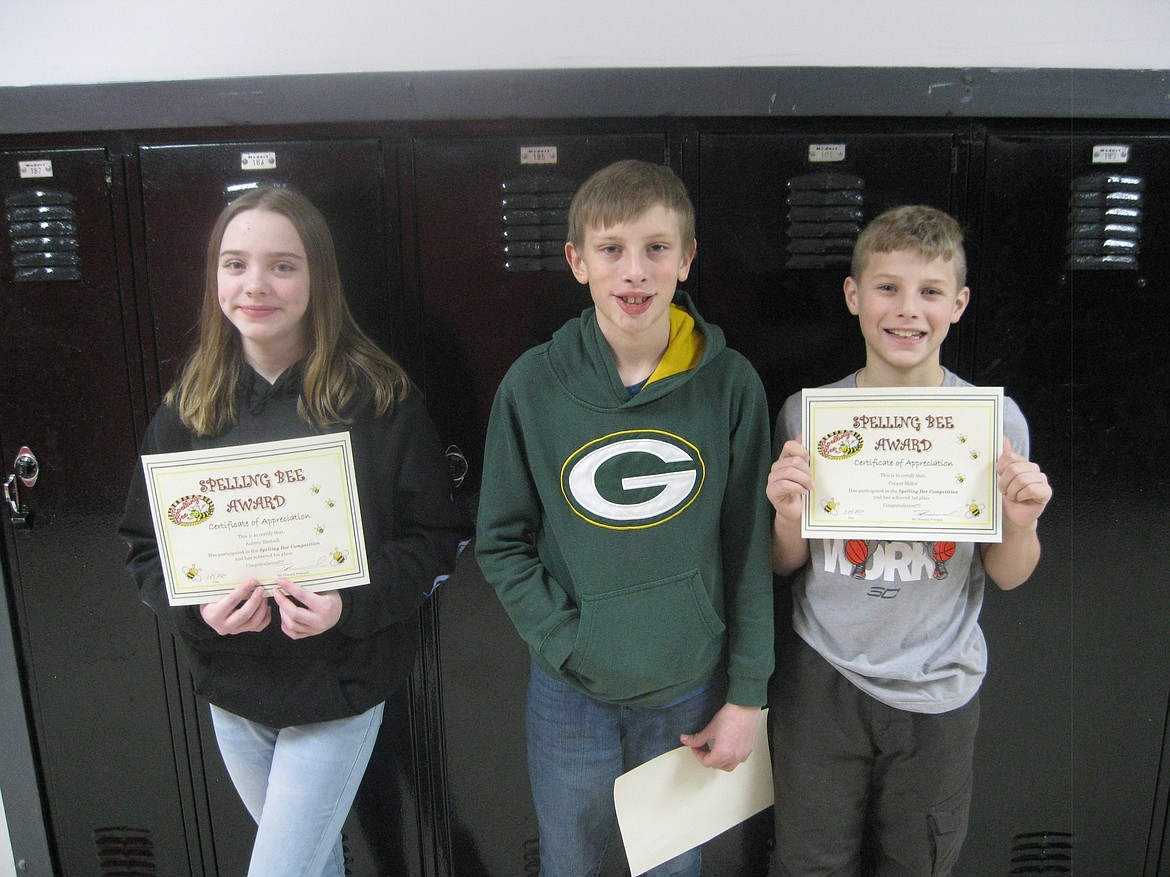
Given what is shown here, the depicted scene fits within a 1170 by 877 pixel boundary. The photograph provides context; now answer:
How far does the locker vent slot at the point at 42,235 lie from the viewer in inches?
63.7

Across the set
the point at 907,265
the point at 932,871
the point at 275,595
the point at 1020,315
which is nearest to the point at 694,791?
the point at 932,871

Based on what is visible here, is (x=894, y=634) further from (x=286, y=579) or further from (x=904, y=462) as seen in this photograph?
(x=286, y=579)

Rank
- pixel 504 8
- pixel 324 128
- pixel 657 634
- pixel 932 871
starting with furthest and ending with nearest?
pixel 504 8
pixel 324 128
pixel 932 871
pixel 657 634

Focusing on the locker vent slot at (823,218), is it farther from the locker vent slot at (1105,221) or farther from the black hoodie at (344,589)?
the black hoodie at (344,589)

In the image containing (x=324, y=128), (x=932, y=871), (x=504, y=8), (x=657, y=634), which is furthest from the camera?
(x=504, y=8)

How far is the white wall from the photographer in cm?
182

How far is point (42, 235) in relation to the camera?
64.2 inches

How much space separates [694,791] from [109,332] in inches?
71.1

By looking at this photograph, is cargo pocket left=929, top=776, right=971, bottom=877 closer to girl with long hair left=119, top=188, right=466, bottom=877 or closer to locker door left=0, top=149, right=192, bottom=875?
girl with long hair left=119, top=188, right=466, bottom=877

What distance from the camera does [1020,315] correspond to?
1.64 meters

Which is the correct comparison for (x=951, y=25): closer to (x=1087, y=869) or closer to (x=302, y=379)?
(x=302, y=379)

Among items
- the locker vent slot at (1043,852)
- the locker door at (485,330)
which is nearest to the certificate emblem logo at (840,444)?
the locker door at (485,330)

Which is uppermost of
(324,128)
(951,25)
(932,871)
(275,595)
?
(951,25)

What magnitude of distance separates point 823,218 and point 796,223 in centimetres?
7
